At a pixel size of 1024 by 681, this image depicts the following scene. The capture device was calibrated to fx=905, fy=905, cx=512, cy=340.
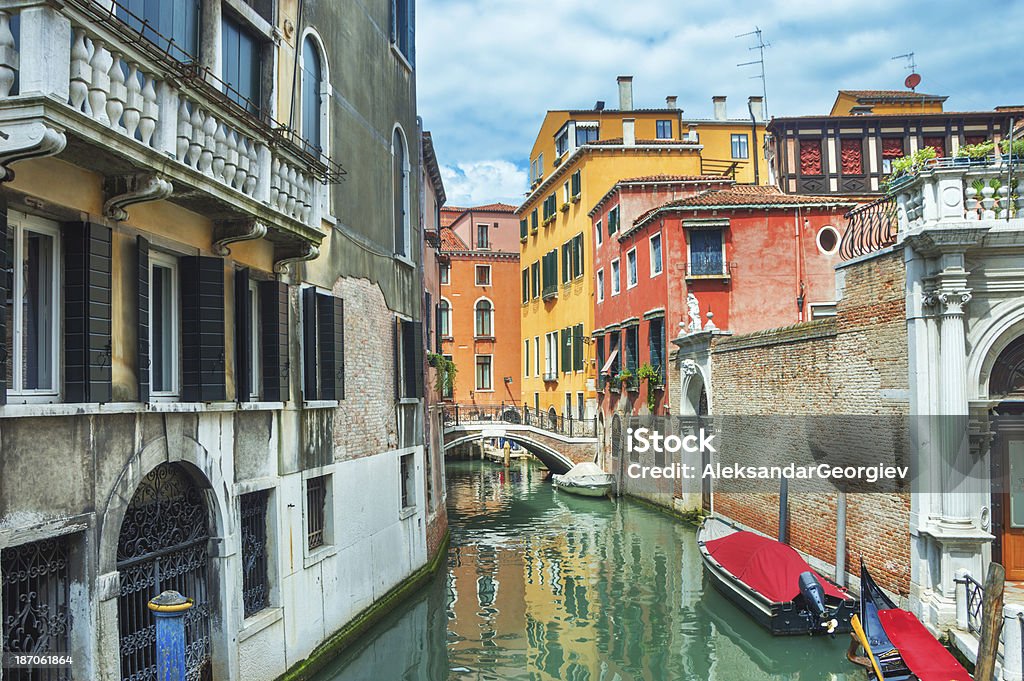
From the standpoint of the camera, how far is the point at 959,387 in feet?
30.7

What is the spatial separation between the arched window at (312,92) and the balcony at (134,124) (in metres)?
1.31

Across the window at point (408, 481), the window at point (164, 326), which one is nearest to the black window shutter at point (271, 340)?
the window at point (164, 326)

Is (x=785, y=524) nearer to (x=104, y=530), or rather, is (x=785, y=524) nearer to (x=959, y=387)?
(x=959, y=387)

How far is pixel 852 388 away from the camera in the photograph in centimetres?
1145

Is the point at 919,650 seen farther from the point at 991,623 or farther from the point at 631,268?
the point at 631,268

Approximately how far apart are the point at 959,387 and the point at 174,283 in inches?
301

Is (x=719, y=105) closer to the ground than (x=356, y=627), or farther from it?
farther from it

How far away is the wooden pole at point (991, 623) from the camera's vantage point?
24.1 ft

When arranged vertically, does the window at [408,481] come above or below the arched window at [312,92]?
below

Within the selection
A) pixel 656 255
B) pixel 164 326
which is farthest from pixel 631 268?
pixel 164 326

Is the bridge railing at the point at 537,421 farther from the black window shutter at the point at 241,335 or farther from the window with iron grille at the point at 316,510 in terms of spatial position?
the black window shutter at the point at 241,335

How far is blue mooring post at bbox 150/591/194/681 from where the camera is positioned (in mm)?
5527

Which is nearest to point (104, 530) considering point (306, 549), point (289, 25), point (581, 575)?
point (306, 549)

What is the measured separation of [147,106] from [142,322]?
4.76 feet
